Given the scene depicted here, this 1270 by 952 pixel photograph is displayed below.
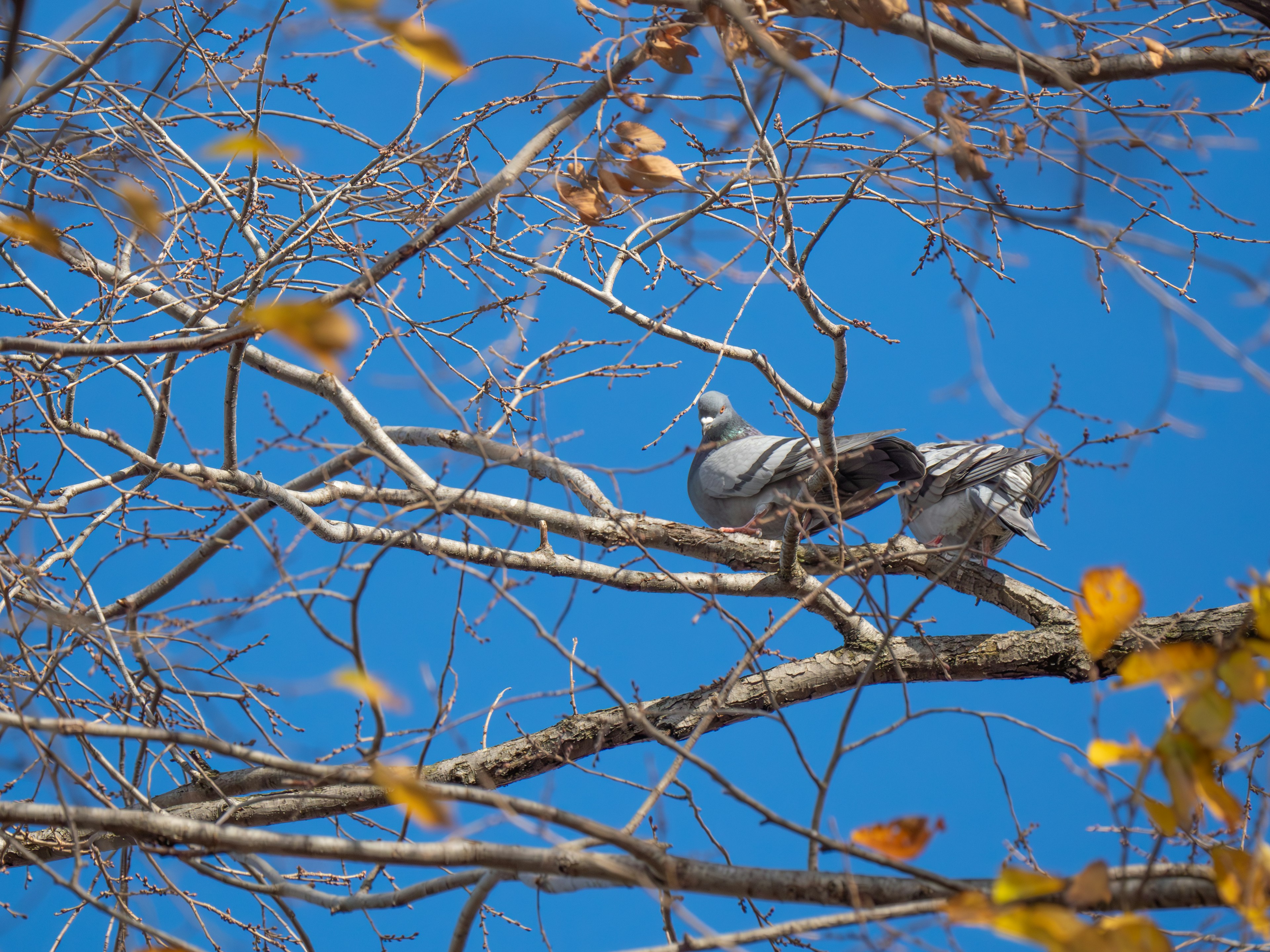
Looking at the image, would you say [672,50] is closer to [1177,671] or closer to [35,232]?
[35,232]

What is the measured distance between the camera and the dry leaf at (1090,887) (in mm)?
1098

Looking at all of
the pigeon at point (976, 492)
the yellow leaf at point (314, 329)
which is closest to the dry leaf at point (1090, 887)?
the yellow leaf at point (314, 329)

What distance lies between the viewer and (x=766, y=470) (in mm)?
4113

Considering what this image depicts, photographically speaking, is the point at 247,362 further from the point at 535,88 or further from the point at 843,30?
the point at 843,30

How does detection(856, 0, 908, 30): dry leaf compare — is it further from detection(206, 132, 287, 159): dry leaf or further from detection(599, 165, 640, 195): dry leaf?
detection(206, 132, 287, 159): dry leaf

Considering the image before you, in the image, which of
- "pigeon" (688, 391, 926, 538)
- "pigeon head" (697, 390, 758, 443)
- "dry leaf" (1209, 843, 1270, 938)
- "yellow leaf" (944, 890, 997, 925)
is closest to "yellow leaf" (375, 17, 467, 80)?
"yellow leaf" (944, 890, 997, 925)

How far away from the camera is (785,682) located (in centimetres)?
310

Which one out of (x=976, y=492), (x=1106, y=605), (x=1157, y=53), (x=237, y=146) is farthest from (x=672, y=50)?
(x=976, y=492)

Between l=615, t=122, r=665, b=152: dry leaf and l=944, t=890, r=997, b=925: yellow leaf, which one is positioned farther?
l=615, t=122, r=665, b=152: dry leaf

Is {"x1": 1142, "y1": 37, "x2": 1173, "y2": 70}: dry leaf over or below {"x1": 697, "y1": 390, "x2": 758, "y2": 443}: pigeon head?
below

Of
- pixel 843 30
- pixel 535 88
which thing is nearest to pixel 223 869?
pixel 535 88

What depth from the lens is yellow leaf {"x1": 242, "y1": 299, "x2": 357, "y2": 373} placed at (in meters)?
0.89

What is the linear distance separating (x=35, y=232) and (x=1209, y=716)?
1.40 m

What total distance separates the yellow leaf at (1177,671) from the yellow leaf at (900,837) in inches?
14.3
